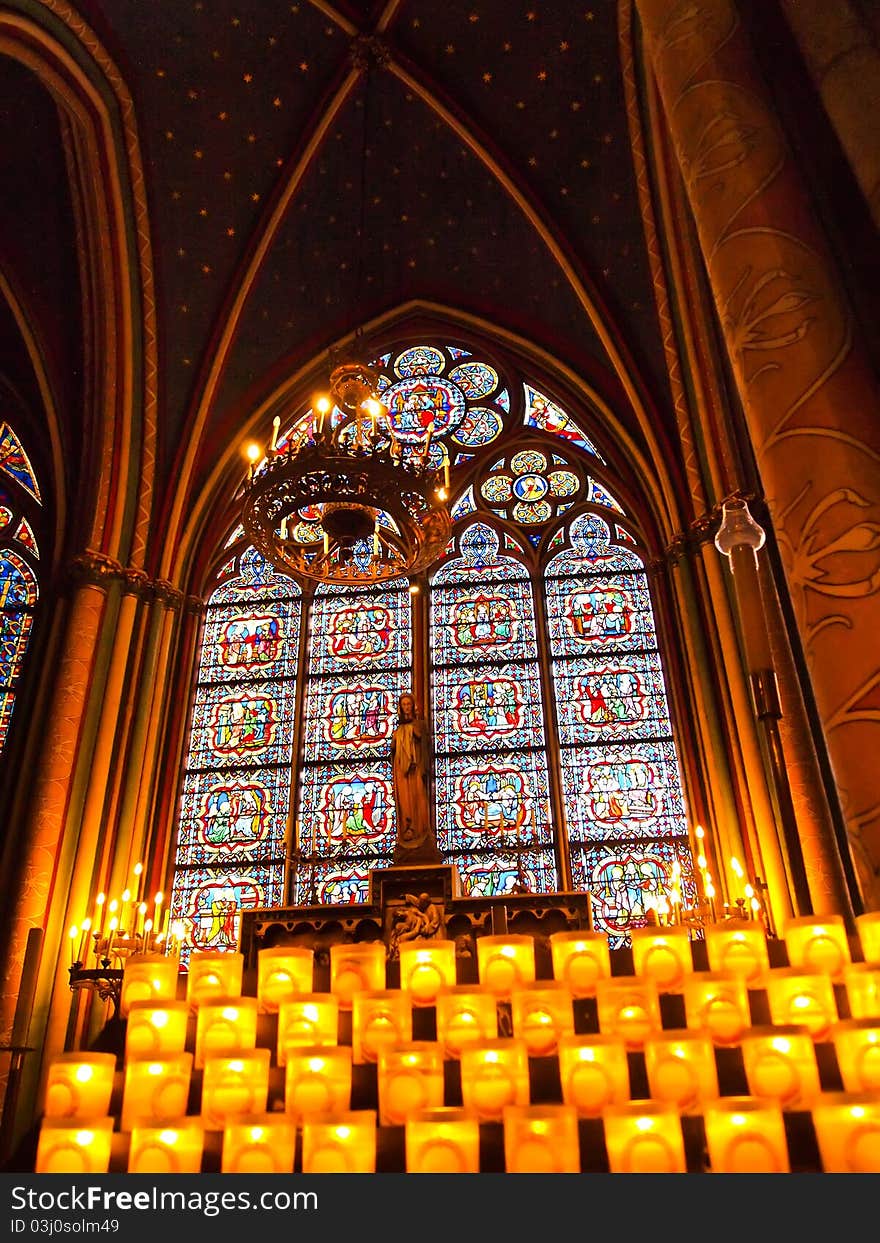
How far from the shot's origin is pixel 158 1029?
4.54 meters

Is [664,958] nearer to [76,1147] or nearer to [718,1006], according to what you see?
[718,1006]

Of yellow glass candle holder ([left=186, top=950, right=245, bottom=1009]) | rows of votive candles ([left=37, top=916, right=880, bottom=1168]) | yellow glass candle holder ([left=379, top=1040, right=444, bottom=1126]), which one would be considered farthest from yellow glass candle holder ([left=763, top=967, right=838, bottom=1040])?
yellow glass candle holder ([left=186, top=950, right=245, bottom=1009])

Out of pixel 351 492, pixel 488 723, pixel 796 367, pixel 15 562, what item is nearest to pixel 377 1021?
pixel 796 367

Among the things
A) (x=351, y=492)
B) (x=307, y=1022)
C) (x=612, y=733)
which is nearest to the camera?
(x=307, y=1022)

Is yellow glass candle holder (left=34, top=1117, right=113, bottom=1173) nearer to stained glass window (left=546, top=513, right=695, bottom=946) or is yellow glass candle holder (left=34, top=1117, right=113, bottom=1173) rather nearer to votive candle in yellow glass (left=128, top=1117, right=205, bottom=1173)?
votive candle in yellow glass (left=128, top=1117, right=205, bottom=1173)

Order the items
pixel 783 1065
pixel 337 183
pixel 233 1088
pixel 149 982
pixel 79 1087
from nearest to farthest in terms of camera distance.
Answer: pixel 783 1065 → pixel 233 1088 → pixel 79 1087 → pixel 149 982 → pixel 337 183

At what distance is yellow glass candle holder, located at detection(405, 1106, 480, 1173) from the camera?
3379 millimetres

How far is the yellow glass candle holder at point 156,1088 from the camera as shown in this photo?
4066 millimetres

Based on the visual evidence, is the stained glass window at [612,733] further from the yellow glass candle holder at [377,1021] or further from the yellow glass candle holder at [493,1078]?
the yellow glass candle holder at [493,1078]

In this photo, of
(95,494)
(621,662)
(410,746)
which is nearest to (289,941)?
(410,746)

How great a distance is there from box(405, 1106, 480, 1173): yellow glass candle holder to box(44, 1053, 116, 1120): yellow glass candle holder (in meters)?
1.43

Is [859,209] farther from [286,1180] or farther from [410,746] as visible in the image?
[410,746]

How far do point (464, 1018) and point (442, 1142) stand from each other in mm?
982

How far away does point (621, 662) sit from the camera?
1122cm
